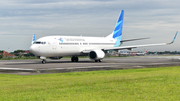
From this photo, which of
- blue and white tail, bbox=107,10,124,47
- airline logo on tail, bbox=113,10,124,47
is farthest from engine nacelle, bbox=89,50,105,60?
airline logo on tail, bbox=113,10,124,47

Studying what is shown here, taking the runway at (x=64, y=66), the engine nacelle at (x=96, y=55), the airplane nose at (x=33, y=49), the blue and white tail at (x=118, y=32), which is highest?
the blue and white tail at (x=118, y=32)

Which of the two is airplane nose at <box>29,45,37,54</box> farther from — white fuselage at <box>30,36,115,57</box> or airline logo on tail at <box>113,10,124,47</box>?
airline logo on tail at <box>113,10,124,47</box>

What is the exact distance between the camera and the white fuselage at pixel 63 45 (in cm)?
3291

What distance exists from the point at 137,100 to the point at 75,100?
78.8 inches

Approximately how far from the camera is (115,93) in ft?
27.9

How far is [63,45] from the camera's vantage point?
117 feet

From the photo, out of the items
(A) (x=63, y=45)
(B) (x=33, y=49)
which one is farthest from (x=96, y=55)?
(B) (x=33, y=49)

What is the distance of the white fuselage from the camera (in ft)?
108

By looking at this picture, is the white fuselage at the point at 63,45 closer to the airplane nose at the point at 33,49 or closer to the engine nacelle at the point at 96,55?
the airplane nose at the point at 33,49

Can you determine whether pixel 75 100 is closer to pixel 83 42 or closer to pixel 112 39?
pixel 83 42

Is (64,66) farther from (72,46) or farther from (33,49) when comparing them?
(72,46)

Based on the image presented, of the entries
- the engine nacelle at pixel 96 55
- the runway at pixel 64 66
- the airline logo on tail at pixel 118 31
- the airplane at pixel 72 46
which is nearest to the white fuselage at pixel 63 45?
the airplane at pixel 72 46

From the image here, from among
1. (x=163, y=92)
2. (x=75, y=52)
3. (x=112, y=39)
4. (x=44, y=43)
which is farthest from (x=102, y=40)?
(x=163, y=92)

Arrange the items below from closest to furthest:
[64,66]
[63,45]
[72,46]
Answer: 1. [64,66]
2. [63,45]
3. [72,46]
